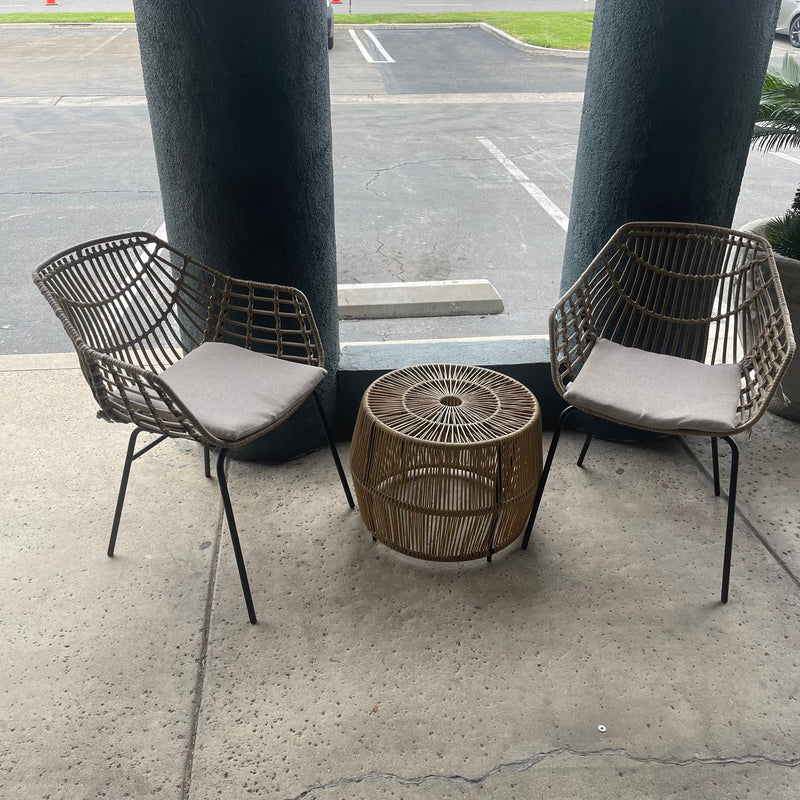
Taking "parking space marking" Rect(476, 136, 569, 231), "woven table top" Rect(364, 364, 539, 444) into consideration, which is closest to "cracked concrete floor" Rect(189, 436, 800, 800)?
"woven table top" Rect(364, 364, 539, 444)

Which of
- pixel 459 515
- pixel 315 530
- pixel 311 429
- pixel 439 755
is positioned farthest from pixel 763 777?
pixel 311 429

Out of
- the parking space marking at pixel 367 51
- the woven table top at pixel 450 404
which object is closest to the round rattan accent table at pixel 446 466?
the woven table top at pixel 450 404

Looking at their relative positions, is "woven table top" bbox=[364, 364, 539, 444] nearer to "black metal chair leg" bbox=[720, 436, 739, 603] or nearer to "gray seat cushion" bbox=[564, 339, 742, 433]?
"gray seat cushion" bbox=[564, 339, 742, 433]

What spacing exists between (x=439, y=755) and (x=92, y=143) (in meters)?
7.90

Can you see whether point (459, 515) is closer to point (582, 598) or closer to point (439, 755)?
point (582, 598)

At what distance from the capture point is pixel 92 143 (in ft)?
26.8

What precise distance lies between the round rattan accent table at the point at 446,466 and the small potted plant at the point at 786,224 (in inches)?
53.8

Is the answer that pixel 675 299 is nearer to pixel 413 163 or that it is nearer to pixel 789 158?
pixel 413 163

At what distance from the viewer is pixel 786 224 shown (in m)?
3.32

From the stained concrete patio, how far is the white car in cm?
1338

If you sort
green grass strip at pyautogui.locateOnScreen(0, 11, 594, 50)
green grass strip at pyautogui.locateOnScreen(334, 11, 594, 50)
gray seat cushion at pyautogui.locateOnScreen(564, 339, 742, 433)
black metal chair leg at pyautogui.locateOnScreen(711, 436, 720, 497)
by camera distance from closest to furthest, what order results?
gray seat cushion at pyautogui.locateOnScreen(564, 339, 742, 433) < black metal chair leg at pyautogui.locateOnScreen(711, 436, 720, 497) < green grass strip at pyautogui.locateOnScreen(334, 11, 594, 50) < green grass strip at pyautogui.locateOnScreen(0, 11, 594, 50)

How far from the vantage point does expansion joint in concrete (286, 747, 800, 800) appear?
6.30 feet

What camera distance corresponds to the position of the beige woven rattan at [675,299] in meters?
2.57

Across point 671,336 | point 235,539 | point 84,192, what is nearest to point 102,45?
point 84,192
